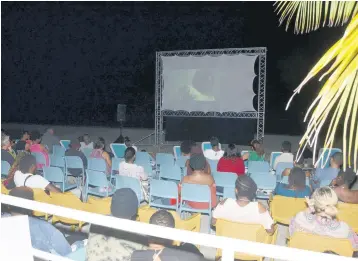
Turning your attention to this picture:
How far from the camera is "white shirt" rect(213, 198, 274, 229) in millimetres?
2930

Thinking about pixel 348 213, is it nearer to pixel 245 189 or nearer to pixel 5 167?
pixel 245 189

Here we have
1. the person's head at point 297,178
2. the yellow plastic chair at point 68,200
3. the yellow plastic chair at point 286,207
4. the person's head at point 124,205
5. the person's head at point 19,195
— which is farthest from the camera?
the person's head at point 297,178

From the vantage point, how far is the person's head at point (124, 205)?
7.87 feet

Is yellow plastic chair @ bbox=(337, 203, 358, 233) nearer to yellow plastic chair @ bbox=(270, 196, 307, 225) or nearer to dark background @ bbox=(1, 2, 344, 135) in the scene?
yellow plastic chair @ bbox=(270, 196, 307, 225)

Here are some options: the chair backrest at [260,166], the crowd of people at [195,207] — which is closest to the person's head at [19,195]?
the crowd of people at [195,207]

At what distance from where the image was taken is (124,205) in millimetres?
2396

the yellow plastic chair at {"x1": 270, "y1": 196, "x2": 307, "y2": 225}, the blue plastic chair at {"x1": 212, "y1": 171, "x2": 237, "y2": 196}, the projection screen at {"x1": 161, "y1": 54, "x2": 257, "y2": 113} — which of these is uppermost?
the projection screen at {"x1": 161, "y1": 54, "x2": 257, "y2": 113}

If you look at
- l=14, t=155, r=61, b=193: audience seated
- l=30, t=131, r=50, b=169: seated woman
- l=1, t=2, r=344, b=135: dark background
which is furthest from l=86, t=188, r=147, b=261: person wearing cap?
l=1, t=2, r=344, b=135: dark background

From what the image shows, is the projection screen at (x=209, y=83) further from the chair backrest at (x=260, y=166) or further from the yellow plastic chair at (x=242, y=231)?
the yellow plastic chair at (x=242, y=231)

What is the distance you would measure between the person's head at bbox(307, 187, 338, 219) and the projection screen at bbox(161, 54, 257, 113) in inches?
286

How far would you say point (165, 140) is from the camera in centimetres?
1317

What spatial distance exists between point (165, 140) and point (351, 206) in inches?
400

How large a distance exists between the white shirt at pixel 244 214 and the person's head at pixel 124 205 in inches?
36.8

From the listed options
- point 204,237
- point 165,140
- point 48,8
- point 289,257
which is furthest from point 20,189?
point 48,8
